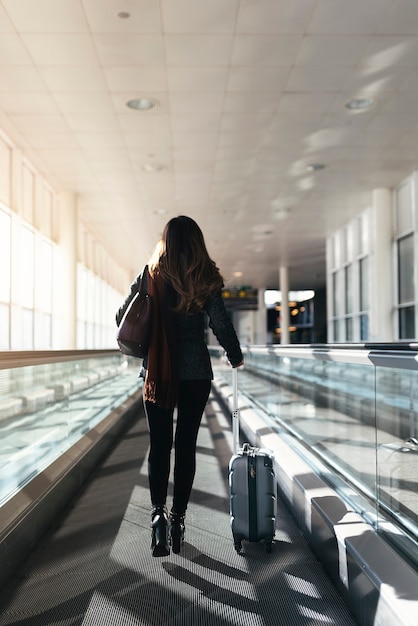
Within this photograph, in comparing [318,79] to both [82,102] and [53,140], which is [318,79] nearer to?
[82,102]

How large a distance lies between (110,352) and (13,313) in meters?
5.16

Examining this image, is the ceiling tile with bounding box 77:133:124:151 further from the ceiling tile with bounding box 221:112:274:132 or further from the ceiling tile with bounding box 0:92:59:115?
the ceiling tile with bounding box 221:112:274:132

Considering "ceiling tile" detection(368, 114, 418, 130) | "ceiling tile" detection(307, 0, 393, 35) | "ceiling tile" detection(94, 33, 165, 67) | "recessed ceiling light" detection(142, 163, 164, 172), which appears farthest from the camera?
"recessed ceiling light" detection(142, 163, 164, 172)

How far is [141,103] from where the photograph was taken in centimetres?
1028

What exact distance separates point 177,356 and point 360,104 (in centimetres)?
822

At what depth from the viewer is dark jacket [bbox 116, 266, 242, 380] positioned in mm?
3607

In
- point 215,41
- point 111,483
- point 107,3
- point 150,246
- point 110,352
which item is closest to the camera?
point 111,483

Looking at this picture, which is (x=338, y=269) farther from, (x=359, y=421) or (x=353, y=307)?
(x=359, y=421)

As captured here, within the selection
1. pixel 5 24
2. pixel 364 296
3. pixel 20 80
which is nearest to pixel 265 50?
pixel 5 24

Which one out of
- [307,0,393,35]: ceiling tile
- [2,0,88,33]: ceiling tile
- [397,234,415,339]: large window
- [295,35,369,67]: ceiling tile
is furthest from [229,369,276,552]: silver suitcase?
[397,234,415,339]: large window

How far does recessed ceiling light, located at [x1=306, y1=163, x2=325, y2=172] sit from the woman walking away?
10923 millimetres

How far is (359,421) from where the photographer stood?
3.57 m

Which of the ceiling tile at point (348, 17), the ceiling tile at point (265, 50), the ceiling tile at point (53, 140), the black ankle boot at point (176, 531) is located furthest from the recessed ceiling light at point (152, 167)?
the black ankle boot at point (176, 531)

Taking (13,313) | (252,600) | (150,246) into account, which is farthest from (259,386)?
(150,246)
